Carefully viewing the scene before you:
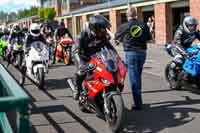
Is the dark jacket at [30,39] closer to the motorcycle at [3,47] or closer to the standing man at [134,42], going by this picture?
the standing man at [134,42]

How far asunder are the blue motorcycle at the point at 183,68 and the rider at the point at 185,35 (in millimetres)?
50

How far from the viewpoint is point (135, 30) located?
320 inches

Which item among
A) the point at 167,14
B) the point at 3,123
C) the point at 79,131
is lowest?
the point at 79,131

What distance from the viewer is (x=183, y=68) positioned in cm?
991

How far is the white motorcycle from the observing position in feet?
37.4

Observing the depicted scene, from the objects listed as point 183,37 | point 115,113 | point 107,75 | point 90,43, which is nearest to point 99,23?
point 90,43

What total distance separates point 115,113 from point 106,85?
1.61 feet

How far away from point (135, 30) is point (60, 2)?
79.5 meters

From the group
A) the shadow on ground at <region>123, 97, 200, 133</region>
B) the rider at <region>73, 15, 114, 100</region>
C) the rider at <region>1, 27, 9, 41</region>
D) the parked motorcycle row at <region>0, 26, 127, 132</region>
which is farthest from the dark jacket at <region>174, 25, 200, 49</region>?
the rider at <region>1, 27, 9, 41</region>

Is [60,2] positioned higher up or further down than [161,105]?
higher up

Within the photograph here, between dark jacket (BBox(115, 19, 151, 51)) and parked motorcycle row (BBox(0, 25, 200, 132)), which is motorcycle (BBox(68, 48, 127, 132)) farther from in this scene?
dark jacket (BBox(115, 19, 151, 51))

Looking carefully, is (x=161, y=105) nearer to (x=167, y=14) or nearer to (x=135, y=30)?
(x=135, y=30)

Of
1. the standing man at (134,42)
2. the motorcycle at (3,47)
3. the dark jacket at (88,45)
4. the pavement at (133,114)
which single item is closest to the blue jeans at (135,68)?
the standing man at (134,42)

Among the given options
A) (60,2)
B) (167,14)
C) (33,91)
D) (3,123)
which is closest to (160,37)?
(167,14)
